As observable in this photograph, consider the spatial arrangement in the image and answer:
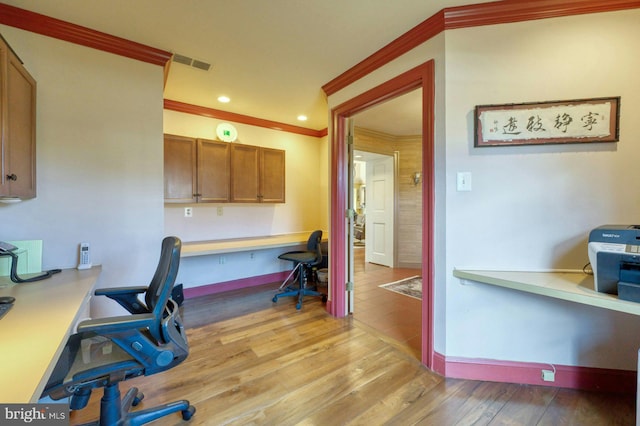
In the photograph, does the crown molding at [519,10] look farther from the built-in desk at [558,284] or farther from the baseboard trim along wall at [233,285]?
the baseboard trim along wall at [233,285]

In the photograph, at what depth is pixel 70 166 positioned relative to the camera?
1892 mm

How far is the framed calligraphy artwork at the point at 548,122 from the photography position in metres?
1.55

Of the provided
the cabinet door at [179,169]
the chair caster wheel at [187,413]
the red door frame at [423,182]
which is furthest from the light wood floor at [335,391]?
the cabinet door at [179,169]

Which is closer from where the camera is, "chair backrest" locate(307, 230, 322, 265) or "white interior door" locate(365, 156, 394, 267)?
"chair backrest" locate(307, 230, 322, 265)

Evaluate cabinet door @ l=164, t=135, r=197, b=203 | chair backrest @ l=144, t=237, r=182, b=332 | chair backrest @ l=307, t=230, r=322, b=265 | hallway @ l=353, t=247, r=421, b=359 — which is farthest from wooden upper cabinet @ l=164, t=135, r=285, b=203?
hallway @ l=353, t=247, r=421, b=359

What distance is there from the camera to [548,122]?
1633 mm

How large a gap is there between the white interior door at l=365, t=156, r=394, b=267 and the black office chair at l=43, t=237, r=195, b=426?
416cm

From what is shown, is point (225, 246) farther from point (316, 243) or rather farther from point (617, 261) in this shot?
point (617, 261)

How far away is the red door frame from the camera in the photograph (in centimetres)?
186

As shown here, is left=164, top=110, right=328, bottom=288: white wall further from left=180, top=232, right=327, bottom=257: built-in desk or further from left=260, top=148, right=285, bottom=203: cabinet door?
left=260, top=148, right=285, bottom=203: cabinet door

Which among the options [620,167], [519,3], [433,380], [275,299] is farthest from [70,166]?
[620,167]

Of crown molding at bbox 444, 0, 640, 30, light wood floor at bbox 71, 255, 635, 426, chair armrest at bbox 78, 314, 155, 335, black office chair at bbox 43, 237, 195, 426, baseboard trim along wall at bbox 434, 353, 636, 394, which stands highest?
crown molding at bbox 444, 0, 640, 30

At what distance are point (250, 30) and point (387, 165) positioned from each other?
361cm

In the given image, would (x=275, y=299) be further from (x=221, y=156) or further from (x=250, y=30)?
(x=250, y=30)
